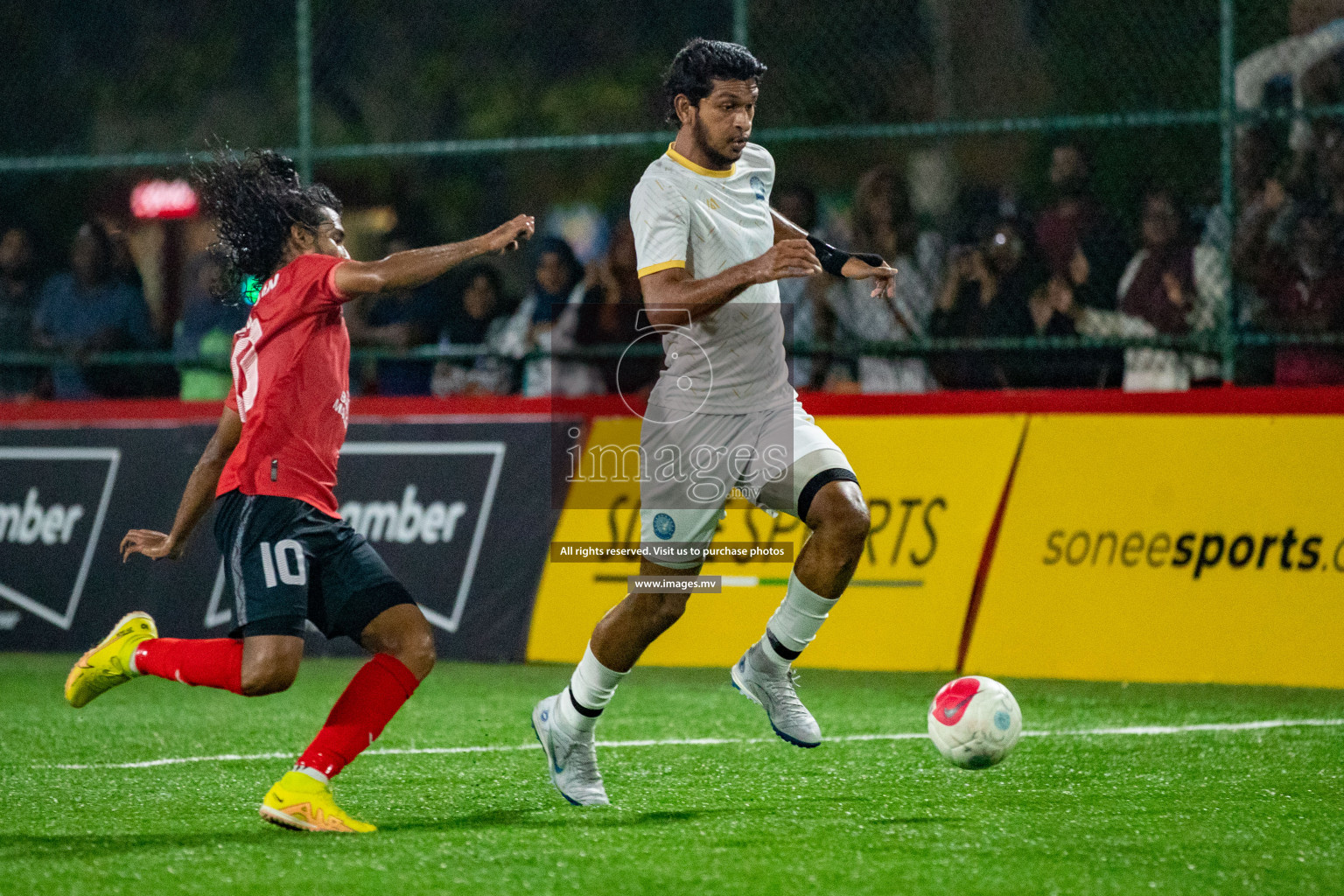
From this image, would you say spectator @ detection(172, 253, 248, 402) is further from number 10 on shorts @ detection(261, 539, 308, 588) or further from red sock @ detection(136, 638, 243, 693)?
number 10 on shorts @ detection(261, 539, 308, 588)

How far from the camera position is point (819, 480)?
5965mm

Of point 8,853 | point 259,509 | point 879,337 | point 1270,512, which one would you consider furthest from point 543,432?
point 8,853

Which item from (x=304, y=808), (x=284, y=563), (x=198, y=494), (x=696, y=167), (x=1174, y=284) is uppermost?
(x=696, y=167)

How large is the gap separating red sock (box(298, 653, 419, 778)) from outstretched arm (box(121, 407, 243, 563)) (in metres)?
0.72

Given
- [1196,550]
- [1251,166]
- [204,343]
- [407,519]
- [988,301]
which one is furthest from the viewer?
[204,343]

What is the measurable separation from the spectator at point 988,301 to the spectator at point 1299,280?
3.56 ft

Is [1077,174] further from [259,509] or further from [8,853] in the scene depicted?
[8,853]

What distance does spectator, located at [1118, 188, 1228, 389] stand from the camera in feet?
30.7

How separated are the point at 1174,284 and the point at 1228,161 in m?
0.66

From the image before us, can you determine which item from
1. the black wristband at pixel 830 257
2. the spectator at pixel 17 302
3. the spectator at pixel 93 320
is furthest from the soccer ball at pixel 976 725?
the spectator at pixel 17 302

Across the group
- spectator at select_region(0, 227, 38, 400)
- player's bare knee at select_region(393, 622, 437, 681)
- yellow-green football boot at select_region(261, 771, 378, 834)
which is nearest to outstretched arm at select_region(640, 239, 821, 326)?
player's bare knee at select_region(393, 622, 437, 681)

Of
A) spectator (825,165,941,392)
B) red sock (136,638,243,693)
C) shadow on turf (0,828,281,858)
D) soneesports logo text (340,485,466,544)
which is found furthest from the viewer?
soneesports logo text (340,485,466,544)

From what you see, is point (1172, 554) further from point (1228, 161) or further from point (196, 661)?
point (196, 661)

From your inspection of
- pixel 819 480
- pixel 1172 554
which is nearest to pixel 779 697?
pixel 819 480
